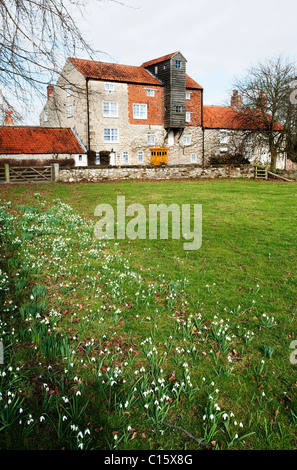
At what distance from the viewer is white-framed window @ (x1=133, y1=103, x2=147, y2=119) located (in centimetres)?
4324

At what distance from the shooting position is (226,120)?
5156 centimetres

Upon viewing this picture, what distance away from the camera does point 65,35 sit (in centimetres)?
618

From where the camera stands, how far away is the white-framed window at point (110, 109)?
41.3 m

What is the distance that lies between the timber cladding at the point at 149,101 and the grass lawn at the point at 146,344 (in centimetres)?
3705

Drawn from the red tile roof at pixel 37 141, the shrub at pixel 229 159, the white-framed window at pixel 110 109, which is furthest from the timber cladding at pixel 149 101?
→ the shrub at pixel 229 159

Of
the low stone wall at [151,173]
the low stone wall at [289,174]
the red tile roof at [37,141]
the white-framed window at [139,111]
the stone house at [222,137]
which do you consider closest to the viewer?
the low stone wall at [151,173]

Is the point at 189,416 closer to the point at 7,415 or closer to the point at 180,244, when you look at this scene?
the point at 7,415

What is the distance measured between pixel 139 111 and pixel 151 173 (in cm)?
1709

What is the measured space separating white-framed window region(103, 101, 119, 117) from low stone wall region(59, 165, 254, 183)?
1534cm

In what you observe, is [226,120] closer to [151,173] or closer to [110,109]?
[110,109]

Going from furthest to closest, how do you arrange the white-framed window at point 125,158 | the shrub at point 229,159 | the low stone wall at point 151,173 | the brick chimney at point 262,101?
the shrub at point 229,159, the white-framed window at point 125,158, the brick chimney at point 262,101, the low stone wall at point 151,173

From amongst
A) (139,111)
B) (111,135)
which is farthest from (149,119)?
(111,135)

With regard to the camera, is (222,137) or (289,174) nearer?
(289,174)

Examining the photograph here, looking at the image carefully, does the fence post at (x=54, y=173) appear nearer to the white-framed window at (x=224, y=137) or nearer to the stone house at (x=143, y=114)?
the stone house at (x=143, y=114)
